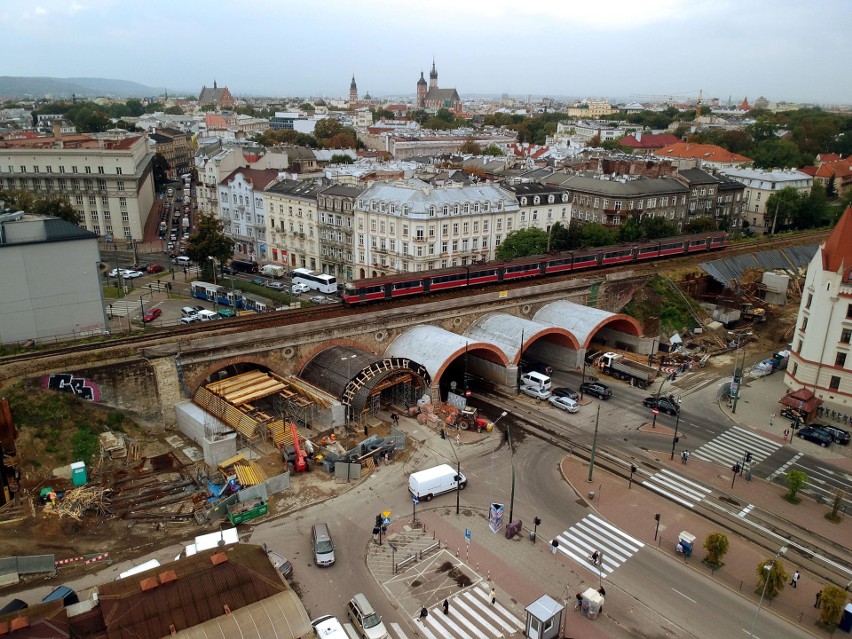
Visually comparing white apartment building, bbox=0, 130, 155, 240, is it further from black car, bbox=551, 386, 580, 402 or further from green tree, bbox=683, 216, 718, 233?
green tree, bbox=683, 216, 718, 233

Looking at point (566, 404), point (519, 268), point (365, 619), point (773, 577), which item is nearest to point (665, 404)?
point (566, 404)

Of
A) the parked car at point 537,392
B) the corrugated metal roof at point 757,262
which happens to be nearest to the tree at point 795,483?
the parked car at point 537,392

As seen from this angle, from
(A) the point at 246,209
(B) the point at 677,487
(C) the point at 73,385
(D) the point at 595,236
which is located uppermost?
(A) the point at 246,209

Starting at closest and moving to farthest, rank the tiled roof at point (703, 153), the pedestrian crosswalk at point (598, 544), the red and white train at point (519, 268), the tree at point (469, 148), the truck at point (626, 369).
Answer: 1. the pedestrian crosswalk at point (598, 544)
2. the truck at point (626, 369)
3. the red and white train at point (519, 268)
4. the tiled roof at point (703, 153)
5. the tree at point (469, 148)

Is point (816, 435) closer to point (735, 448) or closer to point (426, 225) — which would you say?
point (735, 448)

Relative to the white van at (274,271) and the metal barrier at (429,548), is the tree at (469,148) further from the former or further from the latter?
the metal barrier at (429,548)

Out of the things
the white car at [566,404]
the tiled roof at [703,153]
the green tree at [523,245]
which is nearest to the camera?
the white car at [566,404]

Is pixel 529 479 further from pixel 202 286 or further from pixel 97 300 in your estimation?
pixel 202 286
